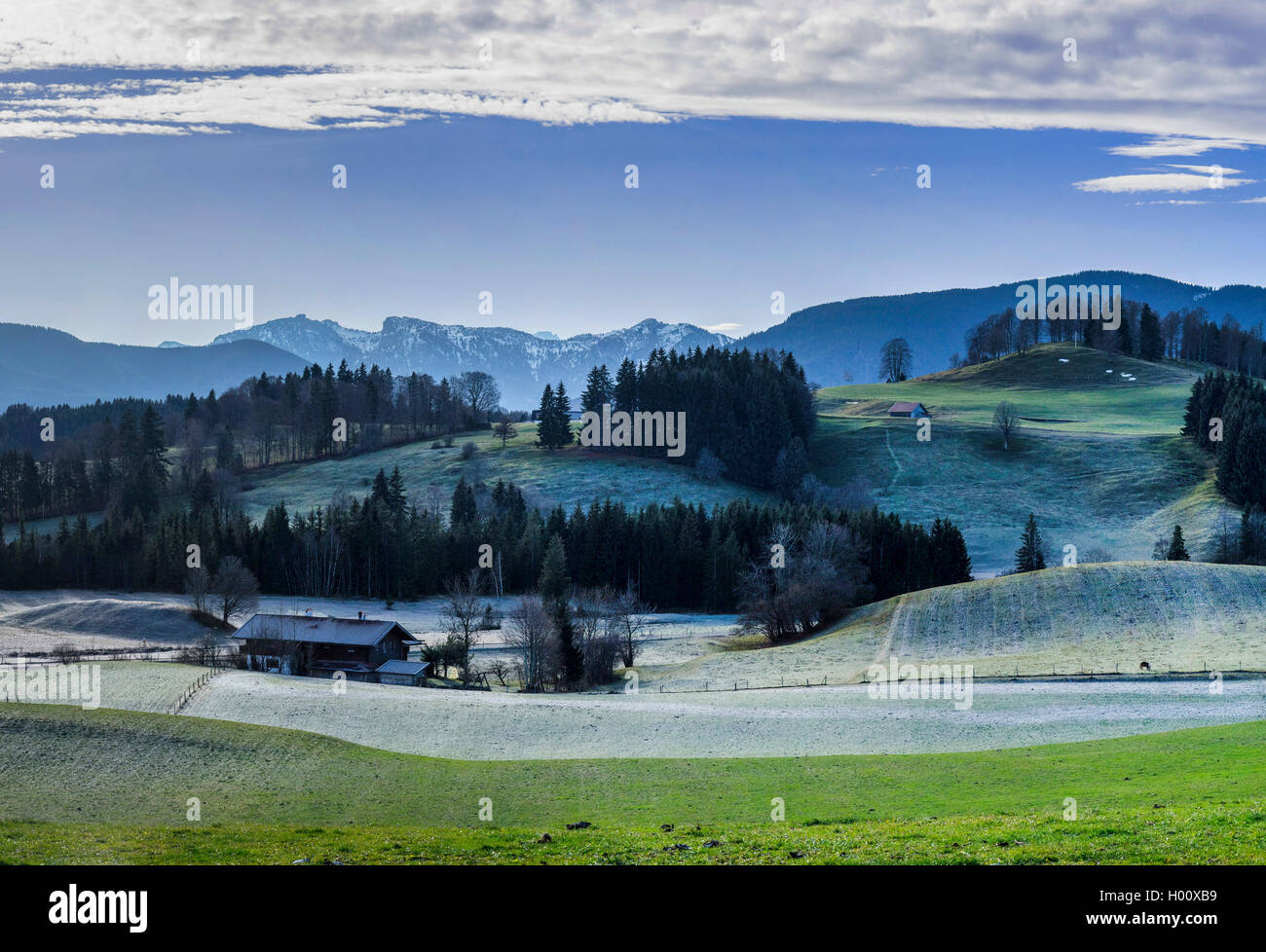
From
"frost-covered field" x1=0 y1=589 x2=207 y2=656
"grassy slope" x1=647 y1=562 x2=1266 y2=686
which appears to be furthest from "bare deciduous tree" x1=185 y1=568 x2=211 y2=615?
"grassy slope" x1=647 y1=562 x2=1266 y2=686

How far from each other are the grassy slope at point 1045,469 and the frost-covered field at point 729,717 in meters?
58.2

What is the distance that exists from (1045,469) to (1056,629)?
250 feet

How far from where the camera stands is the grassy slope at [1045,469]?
116 meters

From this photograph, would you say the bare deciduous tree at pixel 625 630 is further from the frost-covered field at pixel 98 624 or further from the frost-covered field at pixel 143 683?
the frost-covered field at pixel 98 624

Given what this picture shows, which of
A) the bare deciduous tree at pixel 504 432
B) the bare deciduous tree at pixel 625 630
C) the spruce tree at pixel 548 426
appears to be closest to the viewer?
the bare deciduous tree at pixel 625 630

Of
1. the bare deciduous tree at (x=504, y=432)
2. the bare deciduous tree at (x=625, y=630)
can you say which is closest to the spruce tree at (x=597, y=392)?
the bare deciduous tree at (x=504, y=432)

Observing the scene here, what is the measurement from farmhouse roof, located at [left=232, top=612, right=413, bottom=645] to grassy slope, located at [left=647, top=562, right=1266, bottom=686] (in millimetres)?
18632

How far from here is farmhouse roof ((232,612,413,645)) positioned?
69.1 metres

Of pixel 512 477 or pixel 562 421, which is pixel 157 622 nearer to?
pixel 512 477

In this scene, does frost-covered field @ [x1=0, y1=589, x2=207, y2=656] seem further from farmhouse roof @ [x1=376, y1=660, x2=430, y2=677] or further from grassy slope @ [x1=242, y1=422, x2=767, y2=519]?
grassy slope @ [x1=242, y1=422, x2=767, y2=519]

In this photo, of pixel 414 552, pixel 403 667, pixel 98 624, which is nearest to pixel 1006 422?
pixel 414 552

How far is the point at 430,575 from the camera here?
4227 inches

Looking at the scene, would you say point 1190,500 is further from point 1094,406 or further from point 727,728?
point 727,728

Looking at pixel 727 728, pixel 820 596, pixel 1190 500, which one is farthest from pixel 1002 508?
pixel 727 728
